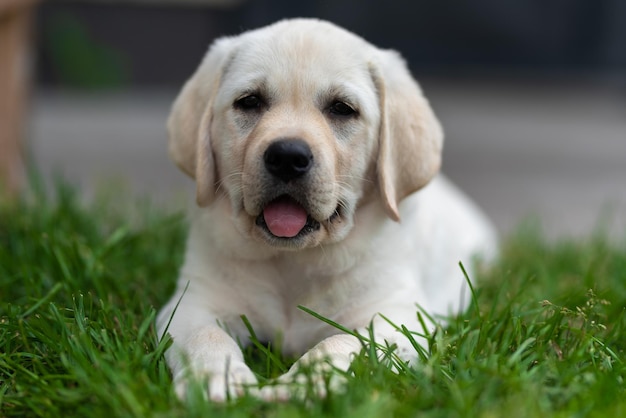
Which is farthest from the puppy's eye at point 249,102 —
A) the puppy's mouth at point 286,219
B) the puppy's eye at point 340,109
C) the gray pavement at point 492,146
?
the gray pavement at point 492,146

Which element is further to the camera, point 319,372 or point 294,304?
point 294,304

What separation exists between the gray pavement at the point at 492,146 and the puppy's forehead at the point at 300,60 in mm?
2599

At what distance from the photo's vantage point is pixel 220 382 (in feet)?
8.53

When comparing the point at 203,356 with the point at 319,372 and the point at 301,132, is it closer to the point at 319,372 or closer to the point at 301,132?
the point at 319,372

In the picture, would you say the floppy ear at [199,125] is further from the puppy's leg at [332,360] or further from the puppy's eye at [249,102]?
the puppy's leg at [332,360]

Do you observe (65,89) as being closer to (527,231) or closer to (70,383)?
(527,231)

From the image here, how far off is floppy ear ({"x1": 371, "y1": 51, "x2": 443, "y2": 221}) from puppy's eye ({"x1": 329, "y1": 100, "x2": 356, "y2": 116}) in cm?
16

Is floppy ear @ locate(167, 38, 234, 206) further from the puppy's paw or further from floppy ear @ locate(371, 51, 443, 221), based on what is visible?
the puppy's paw

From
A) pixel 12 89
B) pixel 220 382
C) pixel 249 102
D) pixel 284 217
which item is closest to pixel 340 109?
pixel 249 102

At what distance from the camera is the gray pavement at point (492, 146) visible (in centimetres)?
742

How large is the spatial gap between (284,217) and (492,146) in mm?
7468

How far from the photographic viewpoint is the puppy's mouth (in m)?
3.12

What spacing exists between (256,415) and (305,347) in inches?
34.6

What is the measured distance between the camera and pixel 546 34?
27.8 feet
